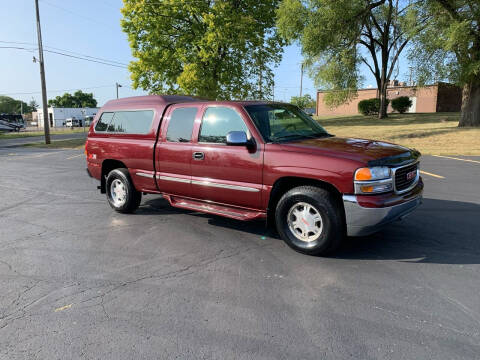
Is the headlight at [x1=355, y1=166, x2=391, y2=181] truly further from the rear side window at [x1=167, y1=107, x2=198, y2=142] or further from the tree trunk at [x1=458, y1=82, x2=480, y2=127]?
the tree trunk at [x1=458, y1=82, x2=480, y2=127]

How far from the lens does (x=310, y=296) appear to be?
3422 mm

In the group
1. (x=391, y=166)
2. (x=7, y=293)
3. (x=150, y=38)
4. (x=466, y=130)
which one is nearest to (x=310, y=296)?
(x=391, y=166)

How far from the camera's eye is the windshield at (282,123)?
4.86 m

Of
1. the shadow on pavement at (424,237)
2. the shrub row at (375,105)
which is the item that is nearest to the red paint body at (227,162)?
the shadow on pavement at (424,237)

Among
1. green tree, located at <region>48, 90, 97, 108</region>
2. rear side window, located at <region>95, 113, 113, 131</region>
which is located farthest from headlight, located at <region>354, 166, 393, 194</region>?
green tree, located at <region>48, 90, 97, 108</region>

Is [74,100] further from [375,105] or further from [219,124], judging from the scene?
[219,124]

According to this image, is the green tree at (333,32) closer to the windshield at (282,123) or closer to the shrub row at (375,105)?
the shrub row at (375,105)

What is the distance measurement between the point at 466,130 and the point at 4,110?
483 feet

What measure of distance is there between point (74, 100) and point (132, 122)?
136378mm

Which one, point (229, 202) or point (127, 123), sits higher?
point (127, 123)

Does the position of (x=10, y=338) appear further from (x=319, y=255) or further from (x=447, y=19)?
(x=447, y=19)

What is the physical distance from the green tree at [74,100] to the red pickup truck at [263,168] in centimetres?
12888

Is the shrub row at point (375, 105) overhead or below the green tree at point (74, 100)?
below

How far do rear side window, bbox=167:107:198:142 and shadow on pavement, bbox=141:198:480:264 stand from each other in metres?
1.39
